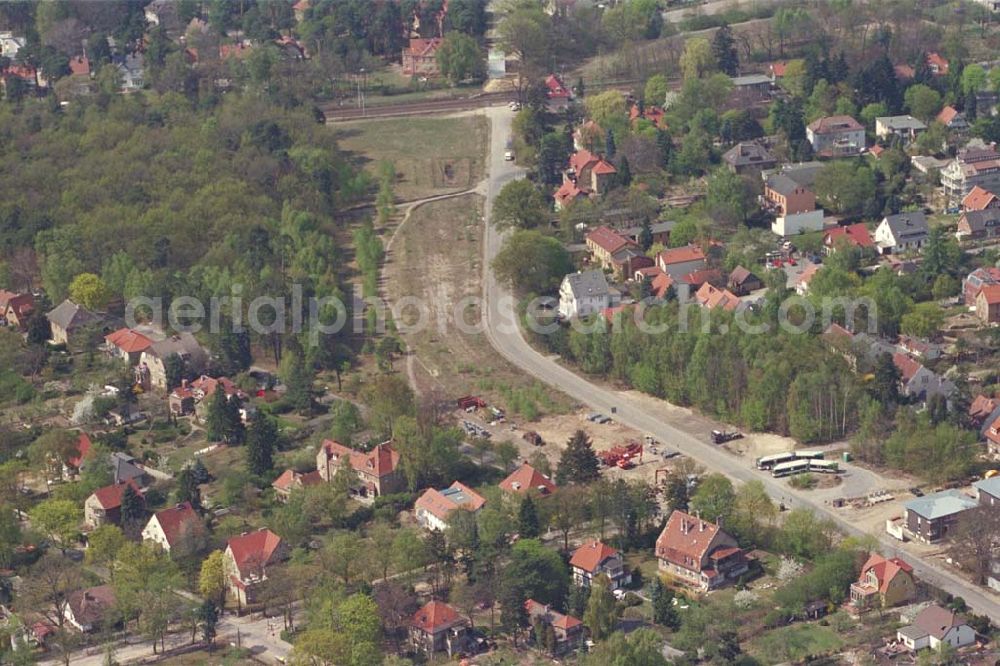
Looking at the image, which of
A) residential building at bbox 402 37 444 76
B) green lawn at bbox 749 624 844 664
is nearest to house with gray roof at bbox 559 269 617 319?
green lawn at bbox 749 624 844 664

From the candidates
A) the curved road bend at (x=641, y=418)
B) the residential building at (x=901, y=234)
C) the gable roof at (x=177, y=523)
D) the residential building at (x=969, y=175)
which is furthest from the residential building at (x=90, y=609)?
the residential building at (x=969, y=175)

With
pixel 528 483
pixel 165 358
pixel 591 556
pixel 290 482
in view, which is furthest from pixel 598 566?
pixel 165 358

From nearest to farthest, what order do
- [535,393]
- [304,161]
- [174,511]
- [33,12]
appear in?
[174,511] < [535,393] < [304,161] < [33,12]

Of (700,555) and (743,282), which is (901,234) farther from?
(700,555)

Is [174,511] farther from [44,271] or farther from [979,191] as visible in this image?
[979,191]

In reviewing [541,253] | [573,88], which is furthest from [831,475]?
[573,88]

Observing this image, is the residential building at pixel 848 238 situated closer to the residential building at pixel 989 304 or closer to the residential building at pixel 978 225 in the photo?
the residential building at pixel 978 225

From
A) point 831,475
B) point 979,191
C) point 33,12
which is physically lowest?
point 831,475
